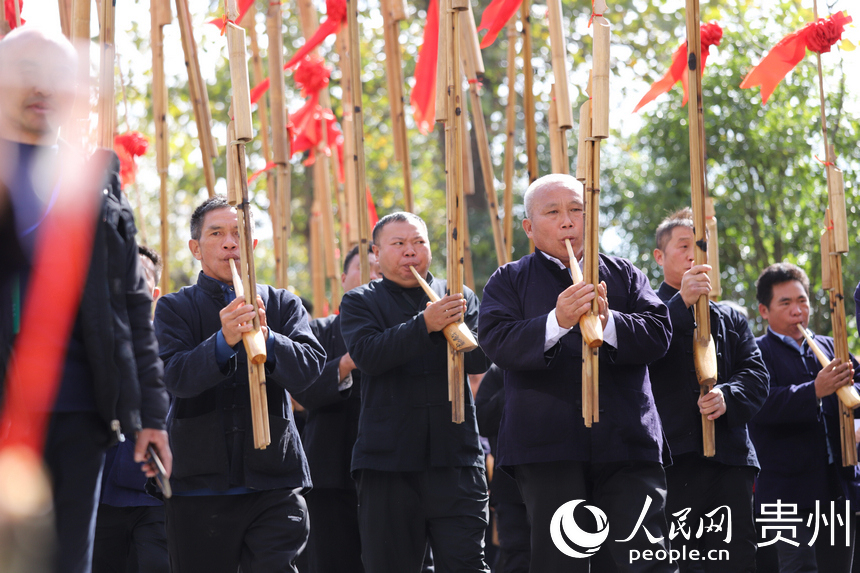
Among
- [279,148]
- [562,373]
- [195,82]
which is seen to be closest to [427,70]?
[279,148]

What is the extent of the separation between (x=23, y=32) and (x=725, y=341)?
289 cm

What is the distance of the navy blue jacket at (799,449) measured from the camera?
429 centimetres

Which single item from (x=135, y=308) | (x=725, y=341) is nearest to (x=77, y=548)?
(x=135, y=308)

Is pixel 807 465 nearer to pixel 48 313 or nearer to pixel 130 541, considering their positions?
pixel 130 541

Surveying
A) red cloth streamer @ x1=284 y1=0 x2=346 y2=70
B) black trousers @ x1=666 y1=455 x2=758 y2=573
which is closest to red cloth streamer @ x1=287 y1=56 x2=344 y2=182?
red cloth streamer @ x1=284 y1=0 x2=346 y2=70

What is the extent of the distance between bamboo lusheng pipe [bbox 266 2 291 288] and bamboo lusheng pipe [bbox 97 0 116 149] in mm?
1113

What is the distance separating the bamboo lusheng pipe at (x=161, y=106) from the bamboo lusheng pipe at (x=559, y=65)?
5.56 feet

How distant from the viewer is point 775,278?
4727mm

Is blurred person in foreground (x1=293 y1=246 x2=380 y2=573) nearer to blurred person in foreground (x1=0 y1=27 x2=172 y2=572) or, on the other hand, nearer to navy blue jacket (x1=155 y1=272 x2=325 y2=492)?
navy blue jacket (x1=155 y1=272 x2=325 y2=492)

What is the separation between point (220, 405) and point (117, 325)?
43.2 inches

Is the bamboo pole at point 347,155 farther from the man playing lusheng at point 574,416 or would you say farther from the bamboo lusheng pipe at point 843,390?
the bamboo lusheng pipe at point 843,390

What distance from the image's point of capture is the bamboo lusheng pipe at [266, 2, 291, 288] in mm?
4418

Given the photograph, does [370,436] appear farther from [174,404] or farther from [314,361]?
[174,404]

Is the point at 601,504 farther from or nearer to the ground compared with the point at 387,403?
nearer to the ground
